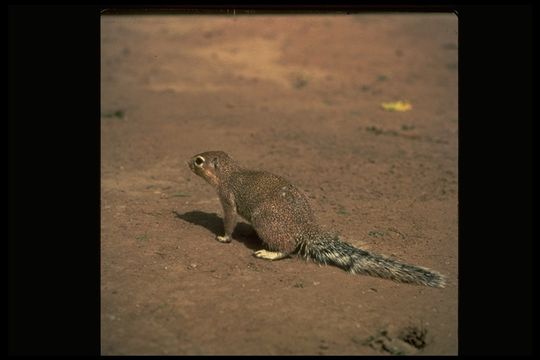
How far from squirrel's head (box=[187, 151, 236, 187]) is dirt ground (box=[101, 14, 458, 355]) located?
2.11 feet

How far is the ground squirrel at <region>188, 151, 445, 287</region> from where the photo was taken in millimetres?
5539

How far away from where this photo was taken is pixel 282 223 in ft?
19.5

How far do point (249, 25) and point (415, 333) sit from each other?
19.4 m

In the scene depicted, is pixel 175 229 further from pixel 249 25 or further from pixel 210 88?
pixel 249 25

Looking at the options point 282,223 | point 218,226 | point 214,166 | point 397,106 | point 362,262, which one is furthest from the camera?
point 397,106

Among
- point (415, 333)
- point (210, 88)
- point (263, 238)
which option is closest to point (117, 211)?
point (263, 238)

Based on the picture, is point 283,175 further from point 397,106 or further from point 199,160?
point 397,106

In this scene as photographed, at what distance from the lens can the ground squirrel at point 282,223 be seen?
5.54 metres

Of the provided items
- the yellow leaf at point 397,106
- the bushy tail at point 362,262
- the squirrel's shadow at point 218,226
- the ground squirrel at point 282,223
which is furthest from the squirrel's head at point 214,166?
the yellow leaf at point 397,106

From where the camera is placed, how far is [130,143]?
10156 millimetres

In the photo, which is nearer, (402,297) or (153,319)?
(153,319)

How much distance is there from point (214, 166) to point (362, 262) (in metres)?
2.22

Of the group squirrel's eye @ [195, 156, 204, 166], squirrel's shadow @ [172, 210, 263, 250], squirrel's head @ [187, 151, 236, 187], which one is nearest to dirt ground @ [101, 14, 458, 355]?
squirrel's shadow @ [172, 210, 263, 250]

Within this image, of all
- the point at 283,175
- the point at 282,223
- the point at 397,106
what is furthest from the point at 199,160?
the point at 397,106
